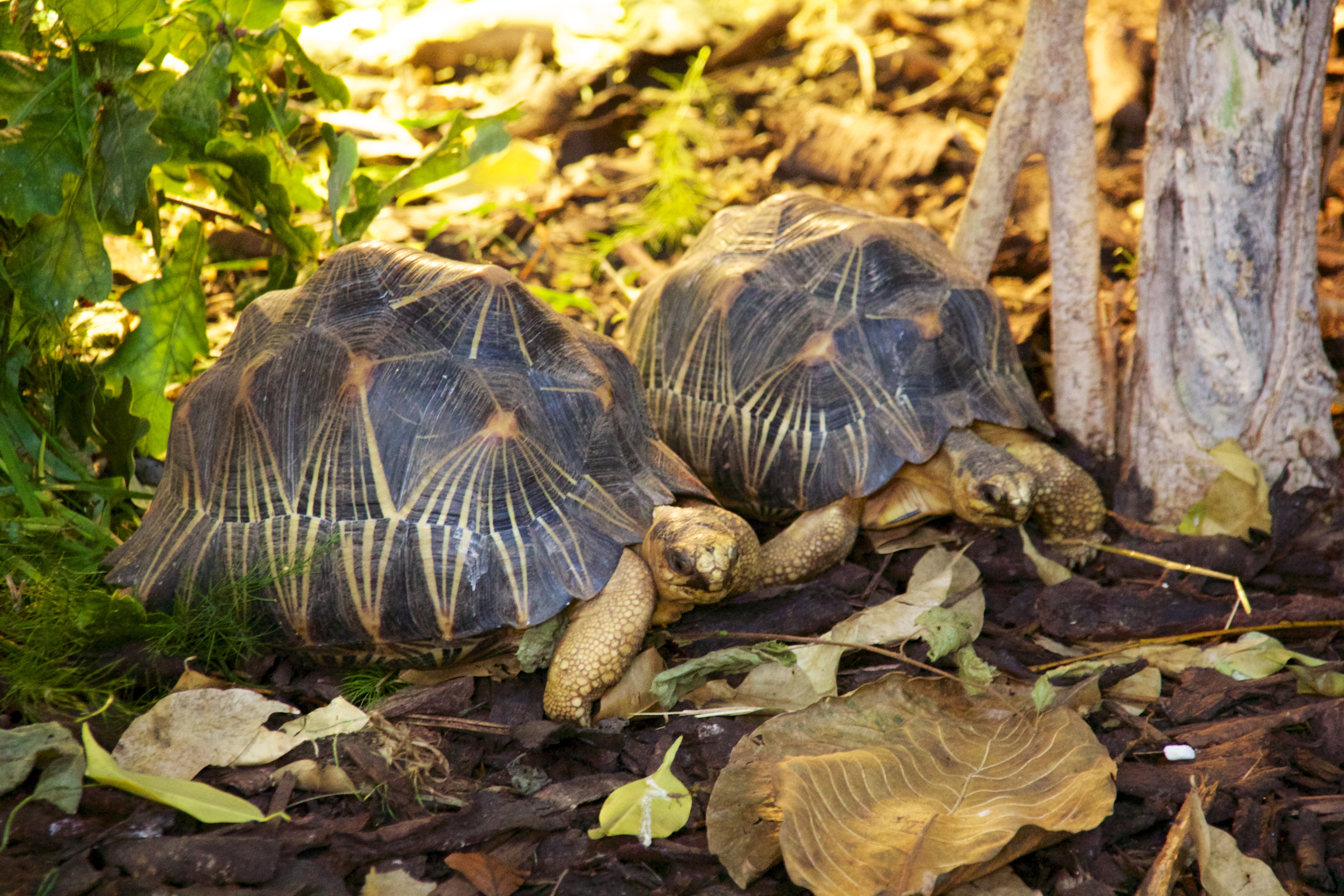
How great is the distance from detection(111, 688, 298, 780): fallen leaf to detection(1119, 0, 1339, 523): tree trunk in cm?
293

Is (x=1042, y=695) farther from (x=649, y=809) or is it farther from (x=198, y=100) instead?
(x=198, y=100)

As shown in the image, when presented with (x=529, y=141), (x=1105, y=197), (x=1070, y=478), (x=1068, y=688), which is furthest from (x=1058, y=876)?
(x=529, y=141)

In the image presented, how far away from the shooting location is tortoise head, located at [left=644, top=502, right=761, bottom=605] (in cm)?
249

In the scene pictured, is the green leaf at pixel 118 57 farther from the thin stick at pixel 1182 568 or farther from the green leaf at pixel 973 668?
the thin stick at pixel 1182 568

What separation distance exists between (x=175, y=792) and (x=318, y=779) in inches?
12.1

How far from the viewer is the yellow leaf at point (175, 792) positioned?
74.8 inches

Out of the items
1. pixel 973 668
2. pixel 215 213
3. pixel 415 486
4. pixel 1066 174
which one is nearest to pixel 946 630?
pixel 973 668

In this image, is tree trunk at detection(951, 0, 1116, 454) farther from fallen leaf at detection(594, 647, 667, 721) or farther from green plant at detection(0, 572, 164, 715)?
green plant at detection(0, 572, 164, 715)

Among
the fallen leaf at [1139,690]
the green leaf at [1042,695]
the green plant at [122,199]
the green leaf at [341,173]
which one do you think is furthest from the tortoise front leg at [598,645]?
the green leaf at [341,173]

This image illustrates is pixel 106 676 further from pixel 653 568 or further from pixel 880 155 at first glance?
pixel 880 155

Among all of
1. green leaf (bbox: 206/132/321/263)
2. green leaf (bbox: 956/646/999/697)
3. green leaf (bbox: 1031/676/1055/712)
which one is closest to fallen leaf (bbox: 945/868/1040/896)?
green leaf (bbox: 1031/676/1055/712)

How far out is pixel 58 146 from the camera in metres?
2.59

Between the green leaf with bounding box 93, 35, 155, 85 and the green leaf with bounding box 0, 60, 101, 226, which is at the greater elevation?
the green leaf with bounding box 93, 35, 155, 85

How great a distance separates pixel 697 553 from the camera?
2.48 metres
